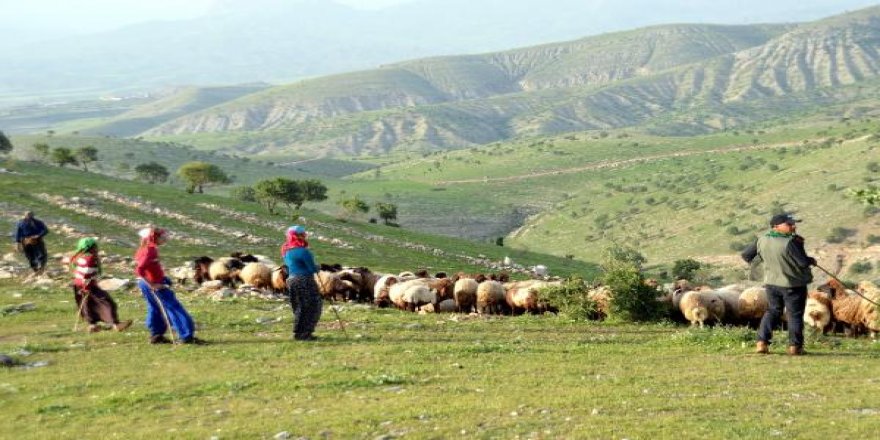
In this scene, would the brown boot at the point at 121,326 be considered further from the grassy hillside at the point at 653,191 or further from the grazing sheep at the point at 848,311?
the grassy hillside at the point at 653,191

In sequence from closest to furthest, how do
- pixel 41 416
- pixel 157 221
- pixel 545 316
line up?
pixel 41 416 < pixel 545 316 < pixel 157 221

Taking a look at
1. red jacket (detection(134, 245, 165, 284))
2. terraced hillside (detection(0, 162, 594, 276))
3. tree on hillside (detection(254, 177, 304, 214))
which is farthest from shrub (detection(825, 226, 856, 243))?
red jacket (detection(134, 245, 165, 284))

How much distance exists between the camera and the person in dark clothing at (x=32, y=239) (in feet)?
73.4

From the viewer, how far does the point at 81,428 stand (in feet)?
32.7

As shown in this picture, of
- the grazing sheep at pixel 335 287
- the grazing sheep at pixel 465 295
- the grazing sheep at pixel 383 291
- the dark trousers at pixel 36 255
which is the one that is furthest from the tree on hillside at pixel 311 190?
the grazing sheep at pixel 465 295

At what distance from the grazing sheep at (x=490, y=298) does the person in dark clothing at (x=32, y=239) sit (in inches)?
477

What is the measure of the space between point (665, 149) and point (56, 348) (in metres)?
122

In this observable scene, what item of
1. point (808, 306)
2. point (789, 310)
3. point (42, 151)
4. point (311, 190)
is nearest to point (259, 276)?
point (808, 306)

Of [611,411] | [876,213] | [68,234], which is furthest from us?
[876,213]

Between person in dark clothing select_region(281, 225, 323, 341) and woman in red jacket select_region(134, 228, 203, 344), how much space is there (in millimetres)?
1756

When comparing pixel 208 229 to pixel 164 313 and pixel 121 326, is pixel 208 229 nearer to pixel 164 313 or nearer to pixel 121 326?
pixel 121 326

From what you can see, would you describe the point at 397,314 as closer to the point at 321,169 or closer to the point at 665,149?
the point at 665,149

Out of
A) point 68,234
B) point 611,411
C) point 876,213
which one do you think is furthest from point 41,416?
point 876,213

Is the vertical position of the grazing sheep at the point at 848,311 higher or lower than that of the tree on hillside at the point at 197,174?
lower
